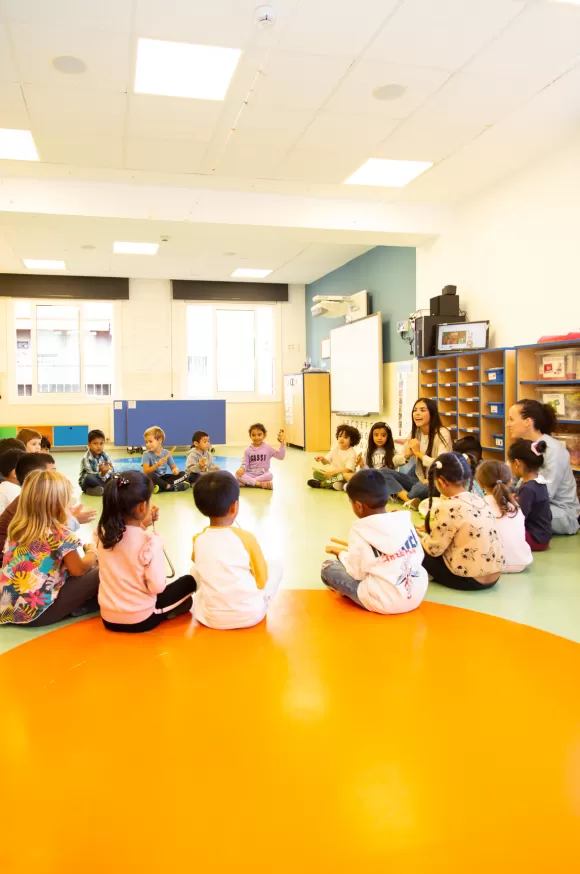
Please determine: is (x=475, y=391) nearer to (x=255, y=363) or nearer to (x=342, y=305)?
(x=342, y=305)

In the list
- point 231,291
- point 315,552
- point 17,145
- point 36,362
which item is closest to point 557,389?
point 315,552

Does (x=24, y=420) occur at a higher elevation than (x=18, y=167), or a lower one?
lower

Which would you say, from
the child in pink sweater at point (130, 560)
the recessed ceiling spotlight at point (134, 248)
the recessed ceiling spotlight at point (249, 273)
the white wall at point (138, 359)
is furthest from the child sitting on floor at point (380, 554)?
the white wall at point (138, 359)

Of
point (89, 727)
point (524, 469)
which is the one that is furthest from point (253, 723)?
point (524, 469)

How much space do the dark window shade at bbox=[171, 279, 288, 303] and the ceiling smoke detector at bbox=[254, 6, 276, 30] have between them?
27.9 ft

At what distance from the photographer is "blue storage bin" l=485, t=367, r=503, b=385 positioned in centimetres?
591

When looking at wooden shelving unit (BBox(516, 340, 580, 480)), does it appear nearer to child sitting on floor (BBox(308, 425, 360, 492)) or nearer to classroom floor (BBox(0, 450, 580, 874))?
child sitting on floor (BBox(308, 425, 360, 492))

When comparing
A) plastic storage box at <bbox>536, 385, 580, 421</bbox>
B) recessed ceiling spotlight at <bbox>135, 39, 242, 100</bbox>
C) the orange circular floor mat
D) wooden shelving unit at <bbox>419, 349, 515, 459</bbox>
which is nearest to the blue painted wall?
wooden shelving unit at <bbox>419, 349, 515, 459</bbox>

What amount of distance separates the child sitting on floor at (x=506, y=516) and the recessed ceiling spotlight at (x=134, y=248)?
6.91 meters

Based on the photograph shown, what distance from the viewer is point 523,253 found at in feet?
19.9

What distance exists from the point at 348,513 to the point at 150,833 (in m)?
3.94

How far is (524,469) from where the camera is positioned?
416 centimetres

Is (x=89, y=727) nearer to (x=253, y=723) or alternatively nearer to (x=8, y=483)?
A: (x=253, y=723)

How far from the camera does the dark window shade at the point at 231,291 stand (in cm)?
1195
